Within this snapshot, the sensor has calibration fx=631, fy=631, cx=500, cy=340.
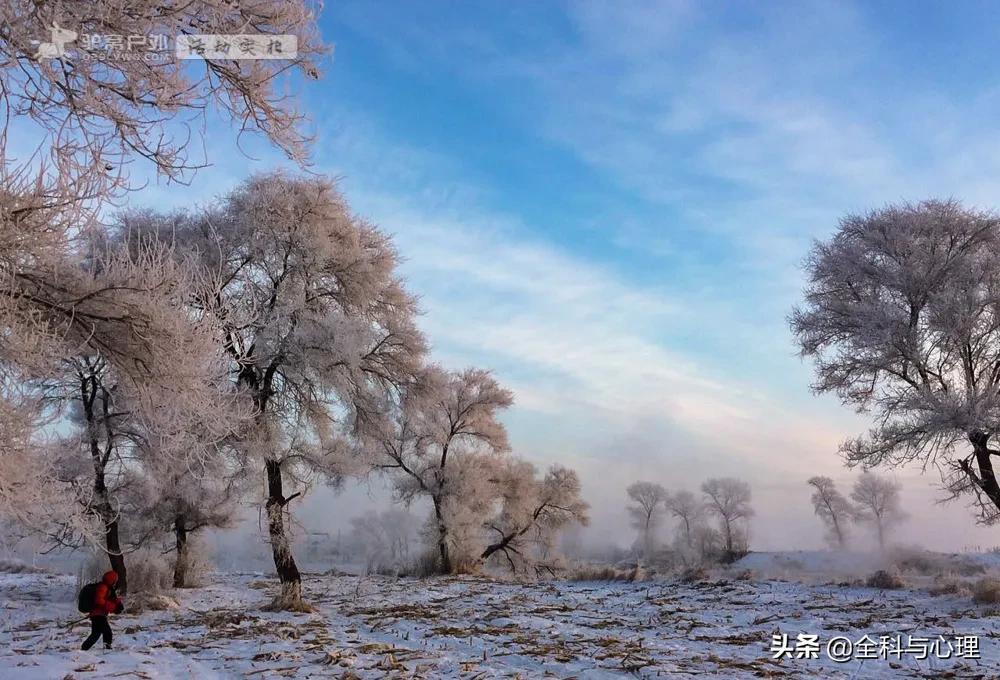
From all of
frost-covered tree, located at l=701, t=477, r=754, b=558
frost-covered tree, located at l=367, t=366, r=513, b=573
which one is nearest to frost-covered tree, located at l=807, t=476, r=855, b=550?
frost-covered tree, located at l=701, t=477, r=754, b=558

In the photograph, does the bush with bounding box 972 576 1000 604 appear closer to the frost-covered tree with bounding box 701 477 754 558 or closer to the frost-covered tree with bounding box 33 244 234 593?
the frost-covered tree with bounding box 33 244 234 593

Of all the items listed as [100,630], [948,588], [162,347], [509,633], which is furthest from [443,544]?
[162,347]

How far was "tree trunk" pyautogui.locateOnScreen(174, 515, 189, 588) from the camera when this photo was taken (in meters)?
17.8

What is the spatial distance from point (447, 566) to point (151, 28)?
70.4 feet

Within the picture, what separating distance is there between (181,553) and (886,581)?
59.8 feet

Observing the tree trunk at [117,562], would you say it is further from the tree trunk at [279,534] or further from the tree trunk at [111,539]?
the tree trunk at [279,534]

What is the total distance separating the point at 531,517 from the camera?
95.8 ft

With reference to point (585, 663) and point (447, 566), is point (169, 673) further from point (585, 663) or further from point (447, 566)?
point (447, 566)

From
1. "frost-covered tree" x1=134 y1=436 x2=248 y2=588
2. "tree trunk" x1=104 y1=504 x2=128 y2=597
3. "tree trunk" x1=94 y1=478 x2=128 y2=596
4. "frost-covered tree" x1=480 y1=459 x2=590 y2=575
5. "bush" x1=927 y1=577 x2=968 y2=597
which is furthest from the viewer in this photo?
"frost-covered tree" x1=480 y1=459 x2=590 y2=575

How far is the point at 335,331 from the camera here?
1204cm

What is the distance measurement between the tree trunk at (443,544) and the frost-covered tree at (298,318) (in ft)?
34.2

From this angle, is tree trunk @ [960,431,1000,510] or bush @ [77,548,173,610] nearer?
tree trunk @ [960,431,1000,510]

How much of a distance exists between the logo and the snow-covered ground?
5592 millimetres

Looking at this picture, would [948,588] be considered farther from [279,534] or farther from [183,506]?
[183,506]
